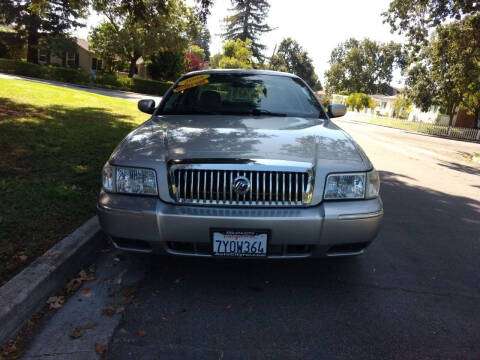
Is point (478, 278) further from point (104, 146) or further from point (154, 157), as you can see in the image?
point (104, 146)

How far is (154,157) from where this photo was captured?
2666 mm

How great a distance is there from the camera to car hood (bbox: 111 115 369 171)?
2.65 m

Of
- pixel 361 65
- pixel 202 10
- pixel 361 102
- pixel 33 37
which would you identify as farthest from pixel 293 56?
pixel 202 10

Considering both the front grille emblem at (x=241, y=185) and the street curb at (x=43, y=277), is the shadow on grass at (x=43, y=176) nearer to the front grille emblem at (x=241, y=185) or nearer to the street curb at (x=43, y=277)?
the street curb at (x=43, y=277)

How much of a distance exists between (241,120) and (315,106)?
1066 mm

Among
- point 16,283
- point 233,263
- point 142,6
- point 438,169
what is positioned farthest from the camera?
point 438,169

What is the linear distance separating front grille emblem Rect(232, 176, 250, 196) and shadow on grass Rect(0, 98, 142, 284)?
1.68 meters

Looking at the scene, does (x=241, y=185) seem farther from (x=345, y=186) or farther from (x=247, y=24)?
(x=247, y=24)

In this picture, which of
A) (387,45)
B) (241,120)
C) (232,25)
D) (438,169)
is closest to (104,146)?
(241,120)

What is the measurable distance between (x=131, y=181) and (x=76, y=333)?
1002 millimetres

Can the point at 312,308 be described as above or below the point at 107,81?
below

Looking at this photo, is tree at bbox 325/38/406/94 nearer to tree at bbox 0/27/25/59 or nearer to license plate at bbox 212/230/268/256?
tree at bbox 0/27/25/59

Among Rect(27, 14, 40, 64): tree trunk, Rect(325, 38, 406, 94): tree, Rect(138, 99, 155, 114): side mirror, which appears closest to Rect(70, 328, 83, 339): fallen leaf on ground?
Rect(138, 99, 155, 114): side mirror

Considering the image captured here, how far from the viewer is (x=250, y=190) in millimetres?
2512
